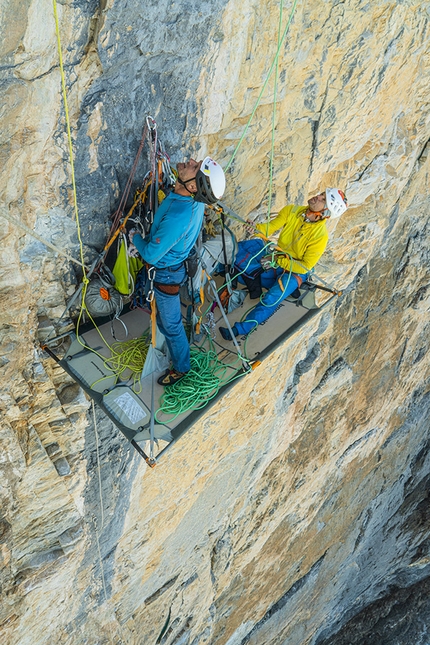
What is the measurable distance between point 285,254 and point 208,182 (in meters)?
1.49

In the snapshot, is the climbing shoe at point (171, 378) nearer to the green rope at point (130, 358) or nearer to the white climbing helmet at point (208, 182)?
the green rope at point (130, 358)

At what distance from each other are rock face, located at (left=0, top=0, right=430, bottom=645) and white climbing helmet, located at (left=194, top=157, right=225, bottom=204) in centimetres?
79

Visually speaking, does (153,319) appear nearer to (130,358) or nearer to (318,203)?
(130,358)

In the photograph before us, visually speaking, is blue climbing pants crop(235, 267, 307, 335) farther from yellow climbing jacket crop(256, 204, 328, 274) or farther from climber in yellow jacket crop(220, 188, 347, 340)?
yellow climbing jacket crop(256, 204, 328, 274)

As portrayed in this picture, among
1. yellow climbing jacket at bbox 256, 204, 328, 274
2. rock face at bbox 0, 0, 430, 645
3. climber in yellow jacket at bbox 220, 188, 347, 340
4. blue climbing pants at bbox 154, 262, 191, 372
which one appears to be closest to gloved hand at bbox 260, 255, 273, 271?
climber in yellow jacket at bbox 220, 188, 347, 340

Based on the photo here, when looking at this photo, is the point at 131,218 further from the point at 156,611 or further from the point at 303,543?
the point at 303,543

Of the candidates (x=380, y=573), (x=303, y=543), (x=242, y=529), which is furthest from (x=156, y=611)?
(x=380, y=573)

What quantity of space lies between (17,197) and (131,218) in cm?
90

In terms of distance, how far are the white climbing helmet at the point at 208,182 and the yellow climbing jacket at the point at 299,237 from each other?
1.32 meters

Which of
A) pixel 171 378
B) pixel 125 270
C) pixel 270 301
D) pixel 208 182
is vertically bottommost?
pixel 270 301

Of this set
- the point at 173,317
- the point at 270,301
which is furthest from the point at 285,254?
the point at 173,317

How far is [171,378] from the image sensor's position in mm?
3715

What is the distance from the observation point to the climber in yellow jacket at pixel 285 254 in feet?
13.5

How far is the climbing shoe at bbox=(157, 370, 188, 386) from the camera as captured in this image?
370cm
